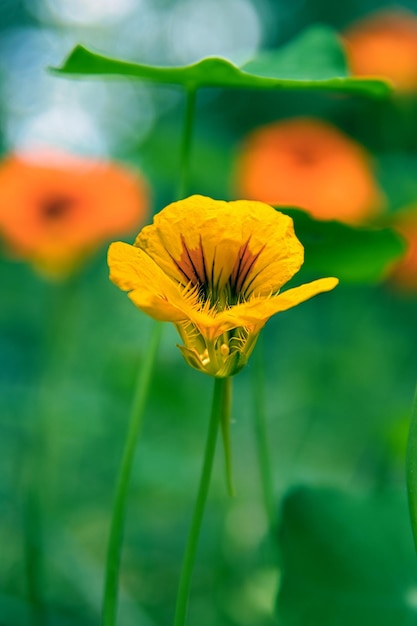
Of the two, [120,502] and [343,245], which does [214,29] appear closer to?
[343,245]

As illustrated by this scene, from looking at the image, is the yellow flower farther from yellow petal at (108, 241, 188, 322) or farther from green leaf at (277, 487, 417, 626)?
green leaf at (277, 487, 417, 626)

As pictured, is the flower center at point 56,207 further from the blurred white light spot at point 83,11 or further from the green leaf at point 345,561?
the blurred white light spot at point 83,11

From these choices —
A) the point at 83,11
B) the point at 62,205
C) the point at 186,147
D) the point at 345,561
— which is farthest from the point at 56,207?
the point at 83,11

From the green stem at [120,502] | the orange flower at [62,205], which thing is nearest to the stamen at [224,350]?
the green stem at [120,502]

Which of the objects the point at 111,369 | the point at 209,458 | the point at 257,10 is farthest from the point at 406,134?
the point at 257,10

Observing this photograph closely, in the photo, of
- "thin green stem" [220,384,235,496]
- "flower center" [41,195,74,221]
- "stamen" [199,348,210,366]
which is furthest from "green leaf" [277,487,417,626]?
"flower center" [41,195,74,221]

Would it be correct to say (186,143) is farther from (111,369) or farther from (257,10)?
(257,10)
